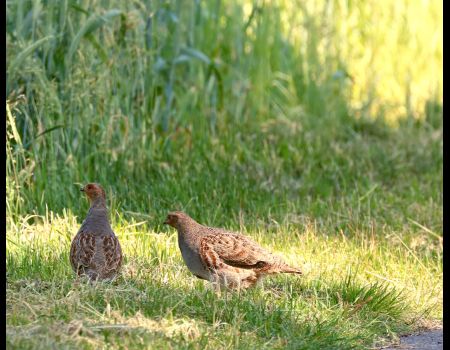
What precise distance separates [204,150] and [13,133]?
91.9 inches

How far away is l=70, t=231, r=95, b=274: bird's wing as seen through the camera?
229 inches

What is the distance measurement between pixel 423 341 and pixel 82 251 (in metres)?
1.96

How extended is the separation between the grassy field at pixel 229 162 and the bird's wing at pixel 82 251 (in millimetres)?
127

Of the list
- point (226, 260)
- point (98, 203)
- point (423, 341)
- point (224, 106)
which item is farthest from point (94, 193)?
point (224, 106)

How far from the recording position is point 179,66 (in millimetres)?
10258

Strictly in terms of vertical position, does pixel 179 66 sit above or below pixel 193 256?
above

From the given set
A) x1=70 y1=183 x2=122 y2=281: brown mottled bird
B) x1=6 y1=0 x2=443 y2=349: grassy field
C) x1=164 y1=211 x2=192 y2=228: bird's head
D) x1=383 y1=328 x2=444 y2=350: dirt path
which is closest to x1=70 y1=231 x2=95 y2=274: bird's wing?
x1=70 y1=183 x2=122 y2=281: brown mottled bird

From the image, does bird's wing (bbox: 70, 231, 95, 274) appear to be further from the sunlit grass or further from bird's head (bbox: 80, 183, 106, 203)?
bird's head (bbox: 80, 183, 106, 203)

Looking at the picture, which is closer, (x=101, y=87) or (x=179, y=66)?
(x=101, y=87)

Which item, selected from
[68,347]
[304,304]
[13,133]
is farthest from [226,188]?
[68,347]

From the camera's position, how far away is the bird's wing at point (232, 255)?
19.7 ft

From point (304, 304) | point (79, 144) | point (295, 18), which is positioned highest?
point (295, 18)

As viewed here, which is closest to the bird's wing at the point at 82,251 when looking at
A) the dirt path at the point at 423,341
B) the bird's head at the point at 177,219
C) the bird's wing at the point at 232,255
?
the bird's head at the point at 177,219

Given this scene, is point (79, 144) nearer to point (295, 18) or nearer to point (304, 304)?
point (304, 304)
